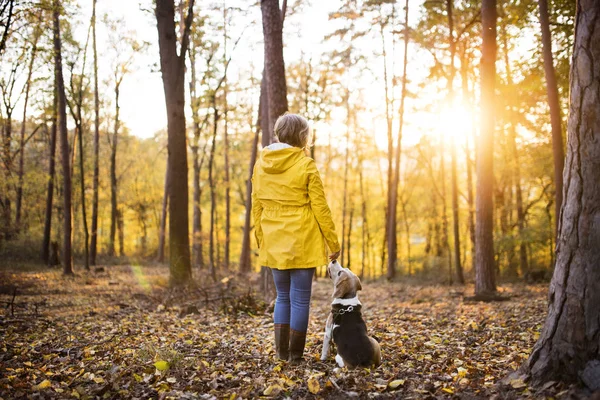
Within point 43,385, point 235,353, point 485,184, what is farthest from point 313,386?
point 485,184

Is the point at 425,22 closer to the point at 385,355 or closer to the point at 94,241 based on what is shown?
the point at 385,355

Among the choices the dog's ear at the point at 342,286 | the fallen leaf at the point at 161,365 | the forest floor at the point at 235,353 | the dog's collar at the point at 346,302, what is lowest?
the forest floor at the point at 235,353

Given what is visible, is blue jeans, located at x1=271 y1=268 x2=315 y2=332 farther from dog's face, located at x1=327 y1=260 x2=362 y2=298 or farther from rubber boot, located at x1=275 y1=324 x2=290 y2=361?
dog's face, located at x1=327 y1=260 x2=362 y2=298

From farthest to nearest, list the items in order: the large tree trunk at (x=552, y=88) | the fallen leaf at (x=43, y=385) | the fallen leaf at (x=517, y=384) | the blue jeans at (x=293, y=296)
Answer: the large tree trunk at (x=552, y=88)
the blue jeans at (x=293, y=296)
the fallen leaf at (x=43, y=385)
the fallen leaf at (x=517, y=384)

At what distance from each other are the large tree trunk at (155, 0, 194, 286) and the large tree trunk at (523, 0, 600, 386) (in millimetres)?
8799

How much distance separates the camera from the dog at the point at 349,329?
13.0ft

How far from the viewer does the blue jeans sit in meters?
4.08

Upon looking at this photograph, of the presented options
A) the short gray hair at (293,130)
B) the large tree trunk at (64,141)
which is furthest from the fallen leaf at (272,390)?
the large tree trunk at (64,141)

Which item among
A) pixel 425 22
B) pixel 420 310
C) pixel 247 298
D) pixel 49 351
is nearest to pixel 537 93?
pixel 425 22

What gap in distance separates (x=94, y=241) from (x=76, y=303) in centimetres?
1352

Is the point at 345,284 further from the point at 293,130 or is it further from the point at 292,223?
the point at 293,130

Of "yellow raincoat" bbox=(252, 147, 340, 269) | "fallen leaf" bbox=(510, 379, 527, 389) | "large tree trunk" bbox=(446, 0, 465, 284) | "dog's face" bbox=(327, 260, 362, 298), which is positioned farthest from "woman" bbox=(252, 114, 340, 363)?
"large tree trunk" bbox=(446, 0, 465, 284)

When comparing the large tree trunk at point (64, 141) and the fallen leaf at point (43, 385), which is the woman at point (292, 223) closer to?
the fallen leaf at point (43, 385)

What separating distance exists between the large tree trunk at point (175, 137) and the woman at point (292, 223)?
22.2 ft
